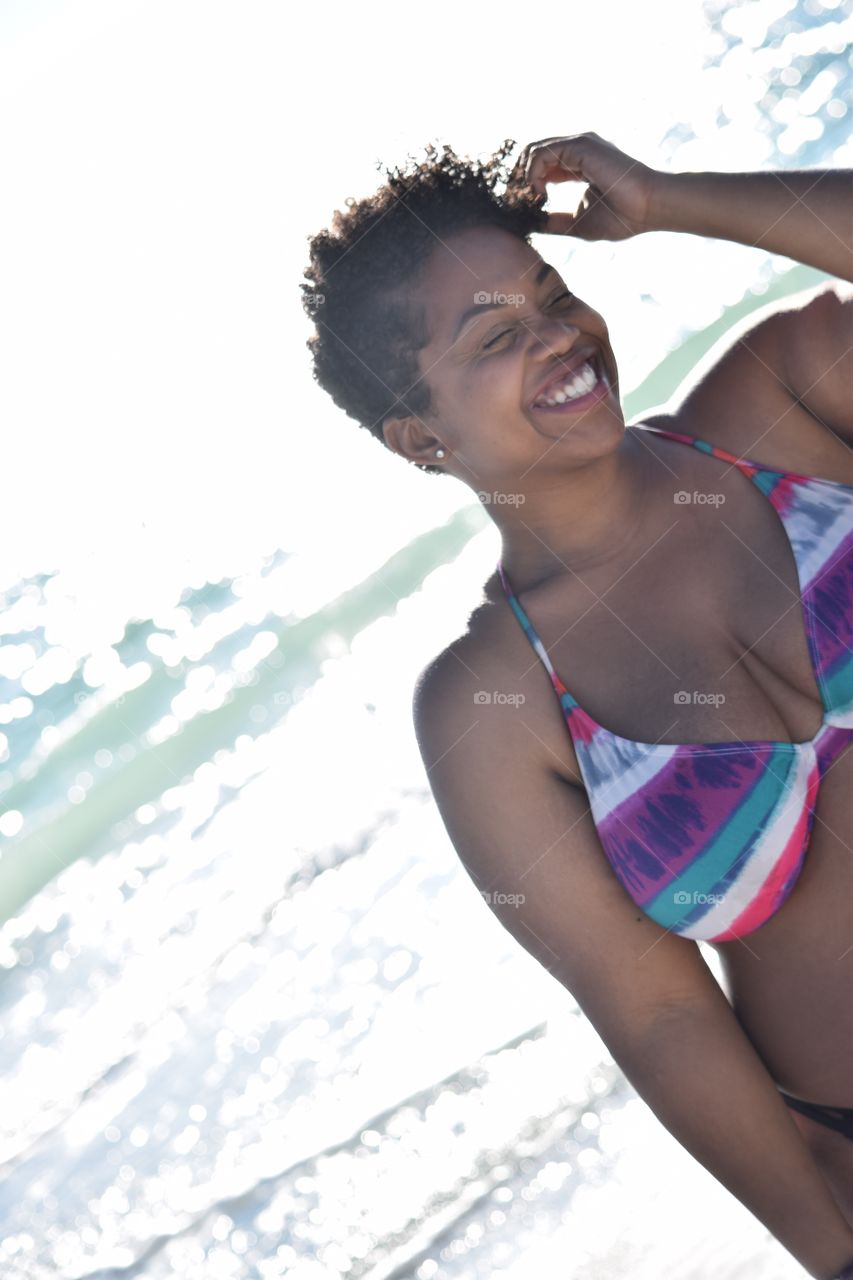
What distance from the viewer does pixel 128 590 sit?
42.5 ft

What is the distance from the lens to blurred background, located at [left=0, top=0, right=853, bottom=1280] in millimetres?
4191

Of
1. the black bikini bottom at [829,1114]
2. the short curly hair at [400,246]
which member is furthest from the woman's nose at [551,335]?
the black bikini bottom at [829,1114]

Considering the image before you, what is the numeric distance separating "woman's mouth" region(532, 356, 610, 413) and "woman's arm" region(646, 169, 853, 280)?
26cm

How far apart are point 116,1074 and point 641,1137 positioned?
10.2 ft

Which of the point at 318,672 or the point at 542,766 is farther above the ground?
the point at 542,766

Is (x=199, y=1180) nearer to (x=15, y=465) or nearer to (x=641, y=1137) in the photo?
(x=641, y=1137)

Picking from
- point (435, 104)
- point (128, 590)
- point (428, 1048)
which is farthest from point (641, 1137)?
point (435, 104)

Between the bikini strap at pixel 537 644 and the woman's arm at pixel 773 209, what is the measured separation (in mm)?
631

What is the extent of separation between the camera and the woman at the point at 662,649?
2027 mm

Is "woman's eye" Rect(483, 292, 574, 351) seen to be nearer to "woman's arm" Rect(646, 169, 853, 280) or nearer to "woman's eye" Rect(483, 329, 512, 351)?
"woman's eye" Rect(483, 329, 512, 351)

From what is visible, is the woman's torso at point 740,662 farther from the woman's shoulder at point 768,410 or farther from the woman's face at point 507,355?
A: the woman's face at point 507,355

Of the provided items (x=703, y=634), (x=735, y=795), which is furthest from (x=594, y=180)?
(x=735, y=795)

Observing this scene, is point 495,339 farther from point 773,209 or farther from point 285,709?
point 285,709

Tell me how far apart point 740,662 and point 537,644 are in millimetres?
327
